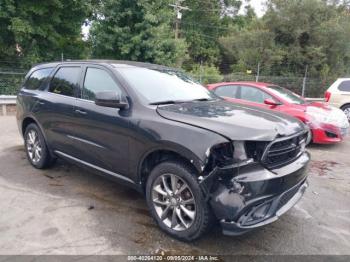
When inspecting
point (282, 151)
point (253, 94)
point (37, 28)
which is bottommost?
point (282, 151)

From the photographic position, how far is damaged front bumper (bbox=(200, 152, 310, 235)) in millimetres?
2711

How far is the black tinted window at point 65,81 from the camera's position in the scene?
14.3ft

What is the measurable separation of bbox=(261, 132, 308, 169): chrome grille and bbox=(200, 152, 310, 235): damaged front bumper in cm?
10

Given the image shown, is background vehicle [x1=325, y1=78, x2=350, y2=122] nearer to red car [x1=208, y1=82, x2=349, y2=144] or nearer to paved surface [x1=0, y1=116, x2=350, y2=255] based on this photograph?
red car [x1=208, y1=82, x2=349, y2=144]

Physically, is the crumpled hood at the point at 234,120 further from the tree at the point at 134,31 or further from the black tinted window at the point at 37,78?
the tree at the point at 134,31

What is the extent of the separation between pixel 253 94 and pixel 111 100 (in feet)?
16.7

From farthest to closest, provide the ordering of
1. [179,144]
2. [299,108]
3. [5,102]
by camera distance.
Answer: [5,102] < [299,108] < [179,144]

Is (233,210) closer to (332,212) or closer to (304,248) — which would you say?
(304,248)

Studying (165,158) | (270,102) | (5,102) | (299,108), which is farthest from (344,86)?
(5,102)

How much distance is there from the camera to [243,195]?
2.71 meters

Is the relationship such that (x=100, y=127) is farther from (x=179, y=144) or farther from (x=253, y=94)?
(x=253, y=94)

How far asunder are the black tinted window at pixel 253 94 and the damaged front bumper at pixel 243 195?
16.2 ft

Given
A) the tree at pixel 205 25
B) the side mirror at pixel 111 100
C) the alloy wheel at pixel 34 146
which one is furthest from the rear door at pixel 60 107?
the tree at pixel 205 25

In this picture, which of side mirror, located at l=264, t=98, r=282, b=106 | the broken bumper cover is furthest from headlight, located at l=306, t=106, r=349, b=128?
the broken bumper cover
